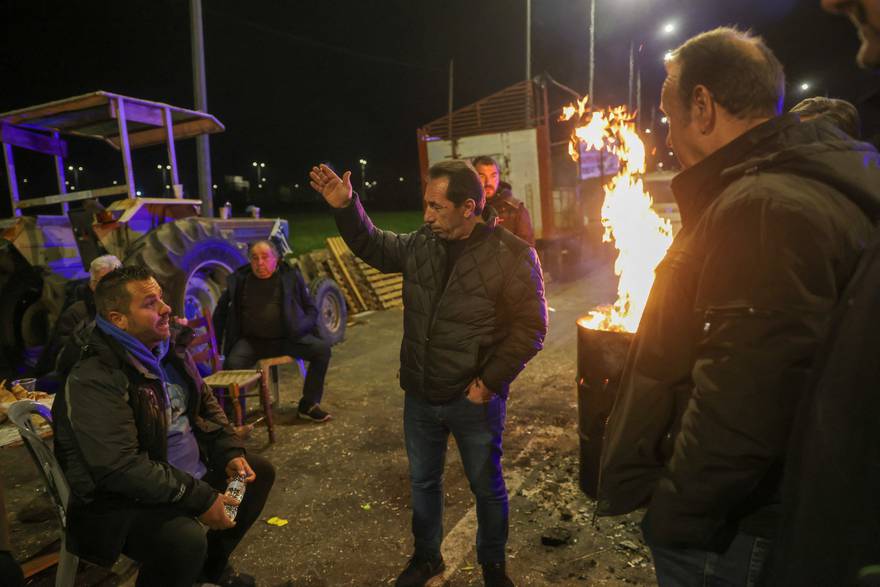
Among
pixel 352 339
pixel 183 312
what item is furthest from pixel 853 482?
pixel 352 339

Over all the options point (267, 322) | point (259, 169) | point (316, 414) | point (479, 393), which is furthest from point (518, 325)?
point (259, 169)

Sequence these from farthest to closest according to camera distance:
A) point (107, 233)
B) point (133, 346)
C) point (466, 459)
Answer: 1. point (107, 233)
2. point (466, 459)
3. point (133, 346)

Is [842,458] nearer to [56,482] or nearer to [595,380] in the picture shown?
[595,380]

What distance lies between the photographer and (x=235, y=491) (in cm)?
299

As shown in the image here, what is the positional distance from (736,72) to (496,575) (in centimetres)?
267

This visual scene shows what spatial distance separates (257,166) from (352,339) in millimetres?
67016

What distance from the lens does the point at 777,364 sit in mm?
1209

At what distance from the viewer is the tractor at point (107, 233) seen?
20.0 feet

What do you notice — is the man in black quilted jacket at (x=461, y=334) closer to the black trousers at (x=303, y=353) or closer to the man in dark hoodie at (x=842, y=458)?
the man in dark hoodie at (x=842, y=458)

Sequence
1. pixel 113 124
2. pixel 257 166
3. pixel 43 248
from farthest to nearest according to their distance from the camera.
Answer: pixel 257 166
pixel 113 124
pixel 43 248

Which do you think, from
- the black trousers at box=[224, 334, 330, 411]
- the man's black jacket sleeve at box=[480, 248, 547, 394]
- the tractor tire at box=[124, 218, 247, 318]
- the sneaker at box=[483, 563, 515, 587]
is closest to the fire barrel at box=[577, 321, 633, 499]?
the man's black jacket sleeve at box=[480, 248, 547, 394]

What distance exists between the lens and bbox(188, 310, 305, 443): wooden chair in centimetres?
→ 493

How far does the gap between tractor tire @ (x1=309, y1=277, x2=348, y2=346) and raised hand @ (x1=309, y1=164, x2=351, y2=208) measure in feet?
16.3

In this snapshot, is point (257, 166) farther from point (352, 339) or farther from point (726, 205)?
point (726, 205)
